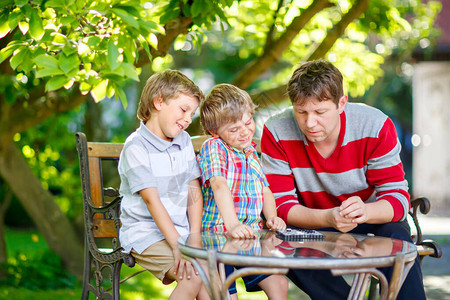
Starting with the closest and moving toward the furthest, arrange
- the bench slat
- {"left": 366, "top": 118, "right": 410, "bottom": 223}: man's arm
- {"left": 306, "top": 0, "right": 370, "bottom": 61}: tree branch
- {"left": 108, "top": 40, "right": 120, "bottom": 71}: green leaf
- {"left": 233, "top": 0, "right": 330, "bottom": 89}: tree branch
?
1. {"left": 108, "top": 40, "right": 120, "bottom": 71}: green leaf
2. {"left": 366, "top": 118, "right": 410, "bottom": 223}: man's arm
3. the bench slat
4. {"left": 233, "top": 0, "right": 330, "bottom": 89}: tree branch
5. {"left": 306, "top": 0, "right": 370, "bottom": 61}: tree branch

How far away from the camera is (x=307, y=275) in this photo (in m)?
2.82

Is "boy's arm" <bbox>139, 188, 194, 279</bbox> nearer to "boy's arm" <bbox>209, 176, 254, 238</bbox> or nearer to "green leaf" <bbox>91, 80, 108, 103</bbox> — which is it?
"boy's arm" <bbox>209, 176, 254, 238</bbox>

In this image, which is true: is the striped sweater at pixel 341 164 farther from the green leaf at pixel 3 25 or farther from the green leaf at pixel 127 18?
the green leaf at pixel 3 25

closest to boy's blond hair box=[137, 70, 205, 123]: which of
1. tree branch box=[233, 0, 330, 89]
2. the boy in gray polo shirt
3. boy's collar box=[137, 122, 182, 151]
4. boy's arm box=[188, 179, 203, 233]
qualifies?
the boy in gray polo shirt

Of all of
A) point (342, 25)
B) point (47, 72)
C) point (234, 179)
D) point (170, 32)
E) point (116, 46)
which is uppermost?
point (342, 25)

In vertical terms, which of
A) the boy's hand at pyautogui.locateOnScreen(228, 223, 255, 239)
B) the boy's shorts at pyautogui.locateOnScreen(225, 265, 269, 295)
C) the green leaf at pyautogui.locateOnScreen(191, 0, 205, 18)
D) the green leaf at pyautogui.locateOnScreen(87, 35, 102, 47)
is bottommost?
the boy's shorts at pyautogui.locateOnScreen(225, 265, 269, 295)

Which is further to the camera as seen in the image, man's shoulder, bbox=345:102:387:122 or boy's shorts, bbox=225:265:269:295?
man's shoulder, bbox=345:102:387:122

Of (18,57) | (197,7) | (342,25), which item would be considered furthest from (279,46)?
(18,57)

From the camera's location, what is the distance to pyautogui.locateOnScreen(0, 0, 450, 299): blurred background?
2.50 metres

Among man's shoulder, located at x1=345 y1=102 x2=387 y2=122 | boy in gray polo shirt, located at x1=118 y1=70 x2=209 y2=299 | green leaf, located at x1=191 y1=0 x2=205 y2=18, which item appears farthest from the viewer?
green leaf, located at x1=191 y1=0 x2=205 y2=18

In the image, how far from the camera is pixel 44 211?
18.0 feet

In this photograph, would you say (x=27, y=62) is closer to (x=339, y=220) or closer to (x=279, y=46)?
(x=339, y=220)

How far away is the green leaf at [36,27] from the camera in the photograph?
2.42 m

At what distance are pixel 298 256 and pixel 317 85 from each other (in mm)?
1108
